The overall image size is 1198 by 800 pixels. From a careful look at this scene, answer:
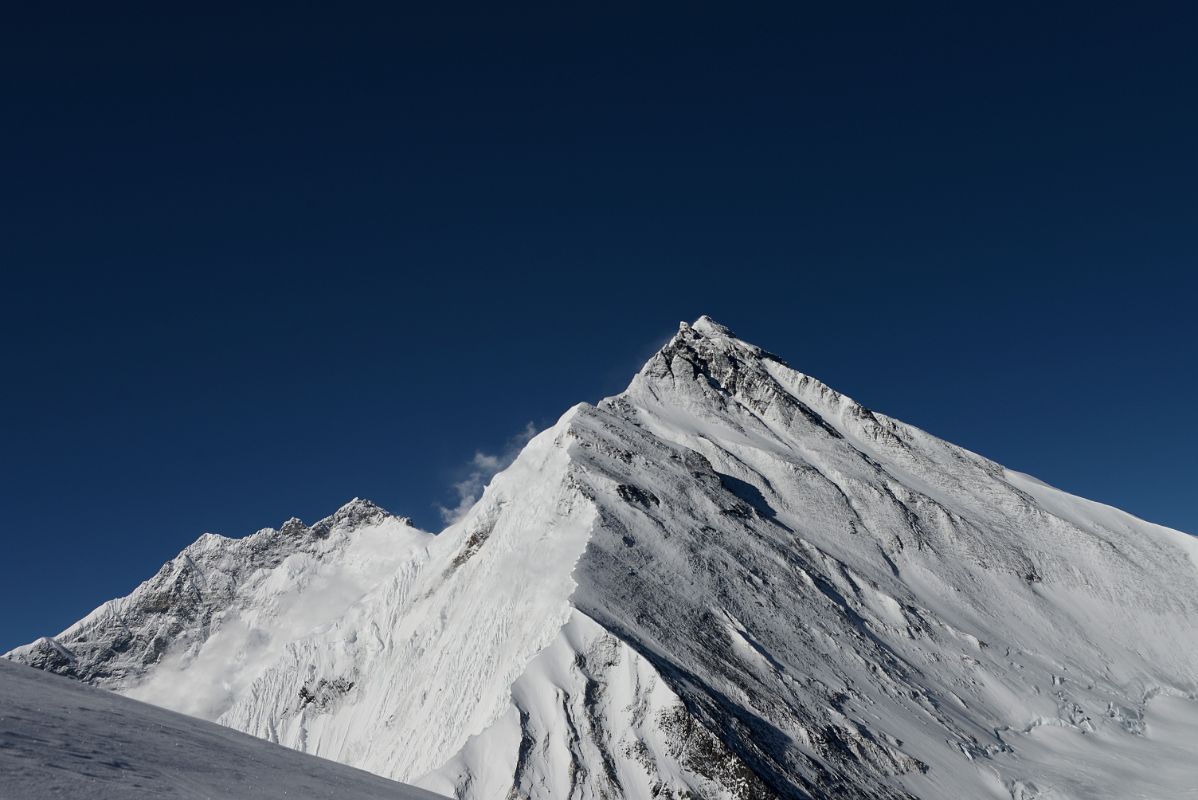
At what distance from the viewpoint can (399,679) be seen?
72.5m

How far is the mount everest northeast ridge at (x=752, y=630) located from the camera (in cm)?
4744

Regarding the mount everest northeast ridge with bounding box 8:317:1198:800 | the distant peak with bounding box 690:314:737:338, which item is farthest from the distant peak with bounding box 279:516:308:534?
the distant peak with bounding box 690:314:737:338

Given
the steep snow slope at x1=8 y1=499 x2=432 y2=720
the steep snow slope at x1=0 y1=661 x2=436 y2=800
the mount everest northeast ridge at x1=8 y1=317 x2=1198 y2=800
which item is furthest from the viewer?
the steep snow slope at x1=8 y1=499 x2=432 y2=720

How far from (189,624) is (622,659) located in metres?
145

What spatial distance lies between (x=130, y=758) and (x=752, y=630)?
203 feet

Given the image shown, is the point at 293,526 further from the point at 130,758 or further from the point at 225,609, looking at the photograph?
the point at 130,758

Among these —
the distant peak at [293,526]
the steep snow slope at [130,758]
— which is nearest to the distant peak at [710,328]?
the distant peak at [293,526]

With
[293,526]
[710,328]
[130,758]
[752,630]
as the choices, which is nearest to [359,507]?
[293,526]

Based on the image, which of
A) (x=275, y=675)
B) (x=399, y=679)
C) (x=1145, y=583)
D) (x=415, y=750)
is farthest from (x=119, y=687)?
(x=1145, y=583)

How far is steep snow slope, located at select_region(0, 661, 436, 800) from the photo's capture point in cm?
645

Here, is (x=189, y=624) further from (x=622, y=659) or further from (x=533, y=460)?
(x=622, y=659)

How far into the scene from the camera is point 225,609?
163125mm

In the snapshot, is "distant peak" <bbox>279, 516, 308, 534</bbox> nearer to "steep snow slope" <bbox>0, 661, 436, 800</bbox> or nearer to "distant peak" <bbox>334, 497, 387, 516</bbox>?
"distant peak" <bbox>334, 497, 387, 516</bbox>

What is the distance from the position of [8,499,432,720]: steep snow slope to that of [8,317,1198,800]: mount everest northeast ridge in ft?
29.6
